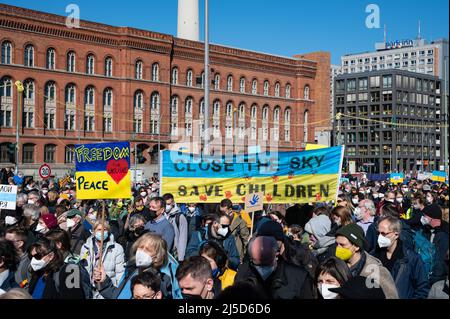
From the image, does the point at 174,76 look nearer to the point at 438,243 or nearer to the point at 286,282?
the point at 438,243

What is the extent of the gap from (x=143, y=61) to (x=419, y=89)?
195 ft

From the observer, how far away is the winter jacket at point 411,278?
5.58m

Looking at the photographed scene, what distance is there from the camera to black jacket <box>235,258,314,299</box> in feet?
15.0

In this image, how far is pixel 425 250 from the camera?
7266 millimetres

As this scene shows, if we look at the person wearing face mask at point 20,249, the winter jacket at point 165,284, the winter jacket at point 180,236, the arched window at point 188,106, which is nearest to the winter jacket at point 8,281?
the person wearing face mask at point 20,249

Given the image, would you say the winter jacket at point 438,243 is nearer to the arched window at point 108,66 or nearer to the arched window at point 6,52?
the arched window at point 6,52

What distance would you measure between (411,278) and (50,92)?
169ft

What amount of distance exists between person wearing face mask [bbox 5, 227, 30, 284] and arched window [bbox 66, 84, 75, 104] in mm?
49608

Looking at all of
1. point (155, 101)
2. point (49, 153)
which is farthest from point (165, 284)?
point (155, 101)

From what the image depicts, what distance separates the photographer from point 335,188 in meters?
11.2

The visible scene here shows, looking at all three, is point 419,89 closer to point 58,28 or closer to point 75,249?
point 58,28

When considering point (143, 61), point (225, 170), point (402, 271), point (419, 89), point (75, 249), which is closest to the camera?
point (402, 271)

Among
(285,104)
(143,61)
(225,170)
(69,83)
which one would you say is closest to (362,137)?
(285,104)

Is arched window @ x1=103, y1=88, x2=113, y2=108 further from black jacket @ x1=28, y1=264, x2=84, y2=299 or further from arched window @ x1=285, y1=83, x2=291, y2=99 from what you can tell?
black jacket @ x1=28, y1=264, x2=84, y2=299
